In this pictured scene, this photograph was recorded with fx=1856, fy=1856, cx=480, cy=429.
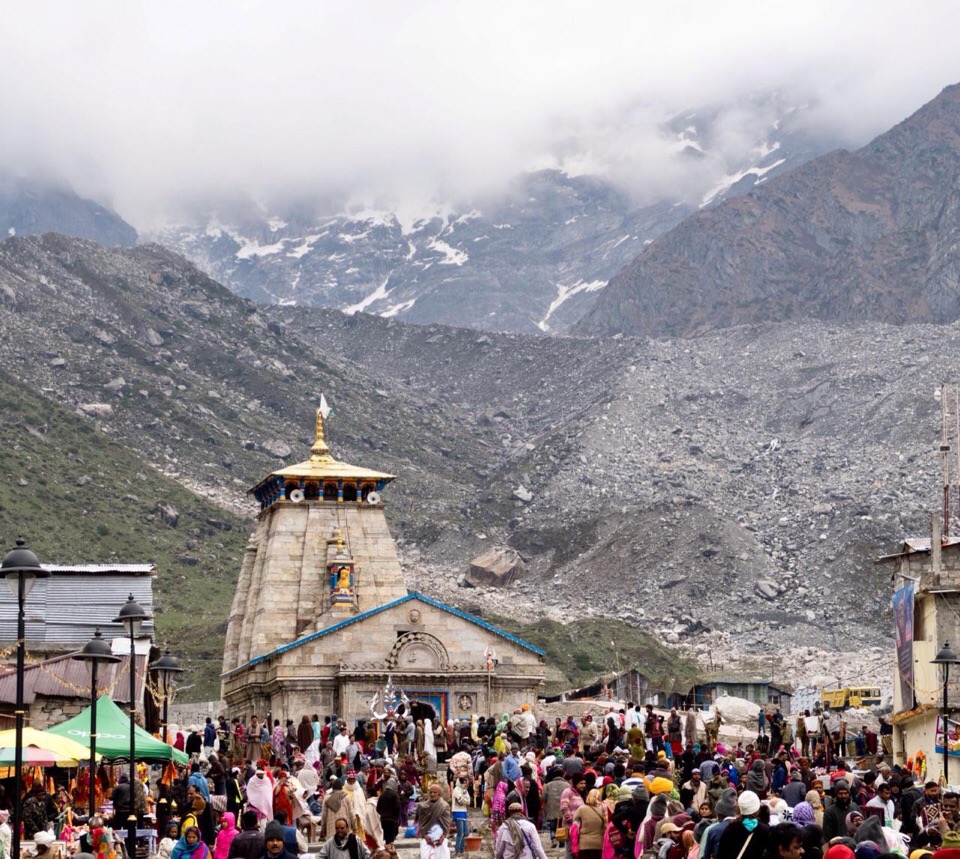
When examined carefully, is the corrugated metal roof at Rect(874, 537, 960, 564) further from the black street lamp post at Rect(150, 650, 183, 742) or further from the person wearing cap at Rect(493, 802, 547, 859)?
the person wearing cap at Rect(493, 802, 547, 859)

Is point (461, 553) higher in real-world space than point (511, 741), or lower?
higher

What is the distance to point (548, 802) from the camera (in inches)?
1061

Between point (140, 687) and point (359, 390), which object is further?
point (359, 390)

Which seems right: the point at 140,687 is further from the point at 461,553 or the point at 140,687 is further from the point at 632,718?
the point at 461,553

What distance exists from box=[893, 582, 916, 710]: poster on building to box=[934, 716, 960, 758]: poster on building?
4.88 metres

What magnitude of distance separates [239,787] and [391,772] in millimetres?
2385

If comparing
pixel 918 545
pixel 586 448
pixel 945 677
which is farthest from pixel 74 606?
pixel 586 448

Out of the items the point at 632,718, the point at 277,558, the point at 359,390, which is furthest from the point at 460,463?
the point at 632,718

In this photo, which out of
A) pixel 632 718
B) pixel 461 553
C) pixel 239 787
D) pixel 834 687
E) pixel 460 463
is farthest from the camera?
pixel 460 463

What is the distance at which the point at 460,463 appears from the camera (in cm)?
17888

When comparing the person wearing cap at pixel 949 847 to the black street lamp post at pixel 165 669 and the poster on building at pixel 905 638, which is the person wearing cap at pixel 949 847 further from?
the poster on building at pixel 905 638

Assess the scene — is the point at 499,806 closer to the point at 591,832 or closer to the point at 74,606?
the point at 591,832

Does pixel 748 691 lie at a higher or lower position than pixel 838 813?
higher

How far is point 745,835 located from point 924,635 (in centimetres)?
2599
